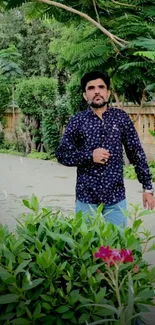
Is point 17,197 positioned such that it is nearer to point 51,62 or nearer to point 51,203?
point 51,203

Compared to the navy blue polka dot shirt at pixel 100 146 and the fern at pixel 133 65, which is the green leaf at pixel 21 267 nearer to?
the fern at pixel 133 65

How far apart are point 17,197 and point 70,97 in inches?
194

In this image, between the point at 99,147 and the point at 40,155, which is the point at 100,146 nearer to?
the point at 99,147

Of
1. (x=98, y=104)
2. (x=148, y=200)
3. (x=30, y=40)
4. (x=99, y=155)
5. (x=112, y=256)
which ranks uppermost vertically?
(x=30, y=40)

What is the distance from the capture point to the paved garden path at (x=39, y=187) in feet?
22.8

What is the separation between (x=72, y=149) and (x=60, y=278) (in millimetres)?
1059

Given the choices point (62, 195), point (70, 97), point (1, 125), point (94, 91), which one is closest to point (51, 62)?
point (1, 125)

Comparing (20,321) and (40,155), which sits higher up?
(20,321)

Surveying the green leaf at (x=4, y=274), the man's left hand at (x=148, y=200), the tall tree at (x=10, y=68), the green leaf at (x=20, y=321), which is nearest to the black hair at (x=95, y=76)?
the man's left hand at (x=148, y=200)

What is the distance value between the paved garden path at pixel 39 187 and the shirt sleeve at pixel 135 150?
1.65m

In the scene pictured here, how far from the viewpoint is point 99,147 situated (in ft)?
9.43

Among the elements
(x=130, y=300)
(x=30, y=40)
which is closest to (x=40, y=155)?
(x=30, y=40)

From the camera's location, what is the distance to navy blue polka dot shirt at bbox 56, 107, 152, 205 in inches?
112

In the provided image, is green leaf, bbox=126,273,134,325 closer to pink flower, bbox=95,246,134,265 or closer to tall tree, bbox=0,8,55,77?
pink flower, bbox=95,246,134,265
